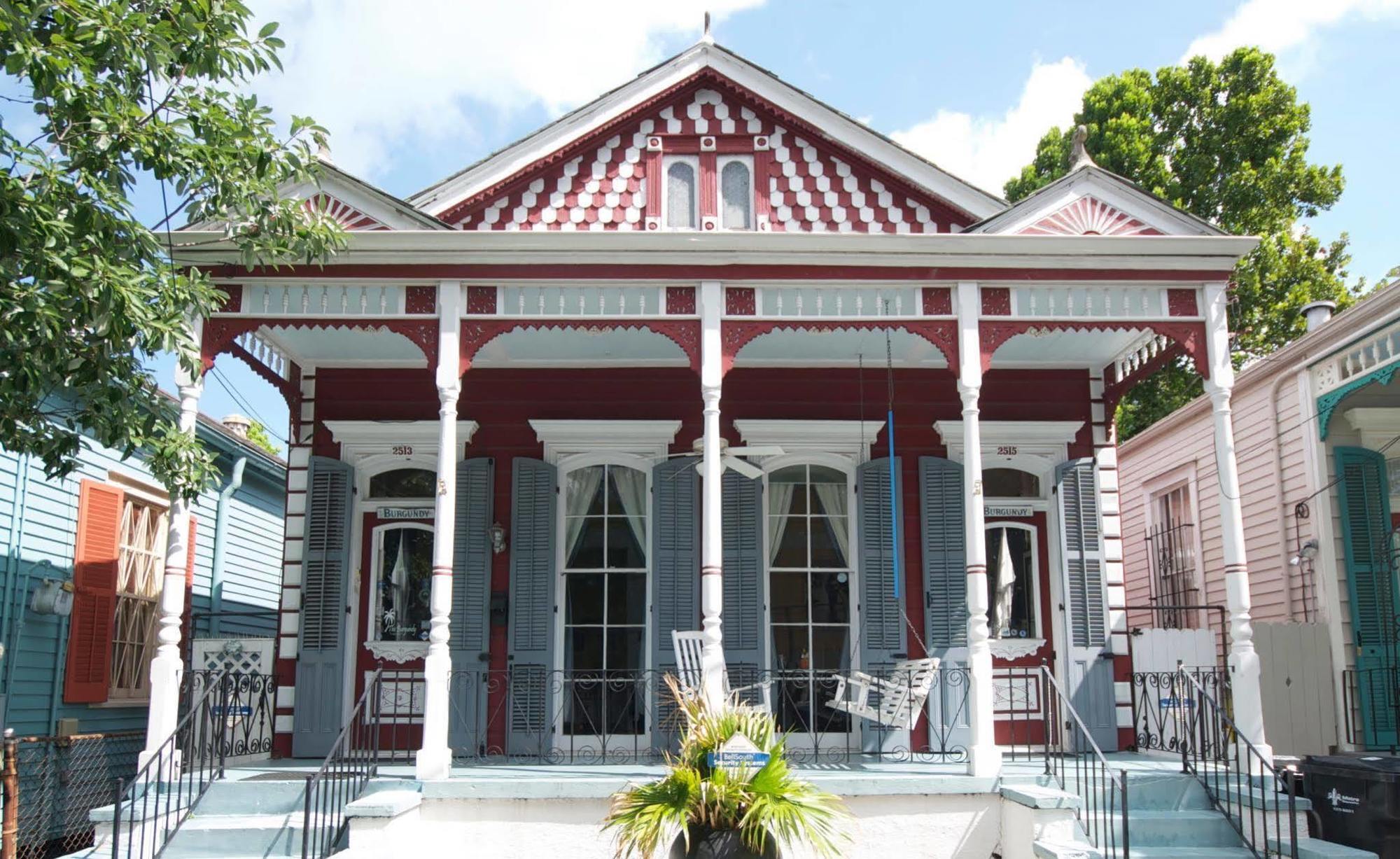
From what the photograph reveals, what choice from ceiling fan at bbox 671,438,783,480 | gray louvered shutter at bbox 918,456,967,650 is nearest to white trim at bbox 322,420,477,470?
ceiling fan at bbox 671,438,783,480

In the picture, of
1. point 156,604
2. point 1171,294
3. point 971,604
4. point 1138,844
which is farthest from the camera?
point 156,604

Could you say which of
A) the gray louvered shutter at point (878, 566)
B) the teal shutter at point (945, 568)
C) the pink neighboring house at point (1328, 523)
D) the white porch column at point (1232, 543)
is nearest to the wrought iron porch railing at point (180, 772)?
the gray louvered shutter at point (878, 566)

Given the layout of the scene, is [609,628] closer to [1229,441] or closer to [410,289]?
[410,289]

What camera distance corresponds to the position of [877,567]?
35.9 ft

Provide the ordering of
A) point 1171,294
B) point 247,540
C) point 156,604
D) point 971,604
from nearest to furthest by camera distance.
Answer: point 971,604 < point 1171,294 < point 156,604 < point 247,540

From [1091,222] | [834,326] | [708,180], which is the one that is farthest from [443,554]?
[1091,222]

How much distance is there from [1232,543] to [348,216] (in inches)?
282

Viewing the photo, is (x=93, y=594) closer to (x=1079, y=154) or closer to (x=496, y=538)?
(x=496, y=538)

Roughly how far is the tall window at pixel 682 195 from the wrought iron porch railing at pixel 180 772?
Answer: 206 inches

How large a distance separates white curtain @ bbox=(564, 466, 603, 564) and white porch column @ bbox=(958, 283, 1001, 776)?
3.63 m

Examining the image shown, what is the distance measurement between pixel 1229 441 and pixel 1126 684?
2950 millimetres

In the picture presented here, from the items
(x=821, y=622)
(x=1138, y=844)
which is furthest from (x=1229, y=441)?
(x=821, y=622)

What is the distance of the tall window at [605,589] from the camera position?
10914mm

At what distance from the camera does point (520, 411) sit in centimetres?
1139
